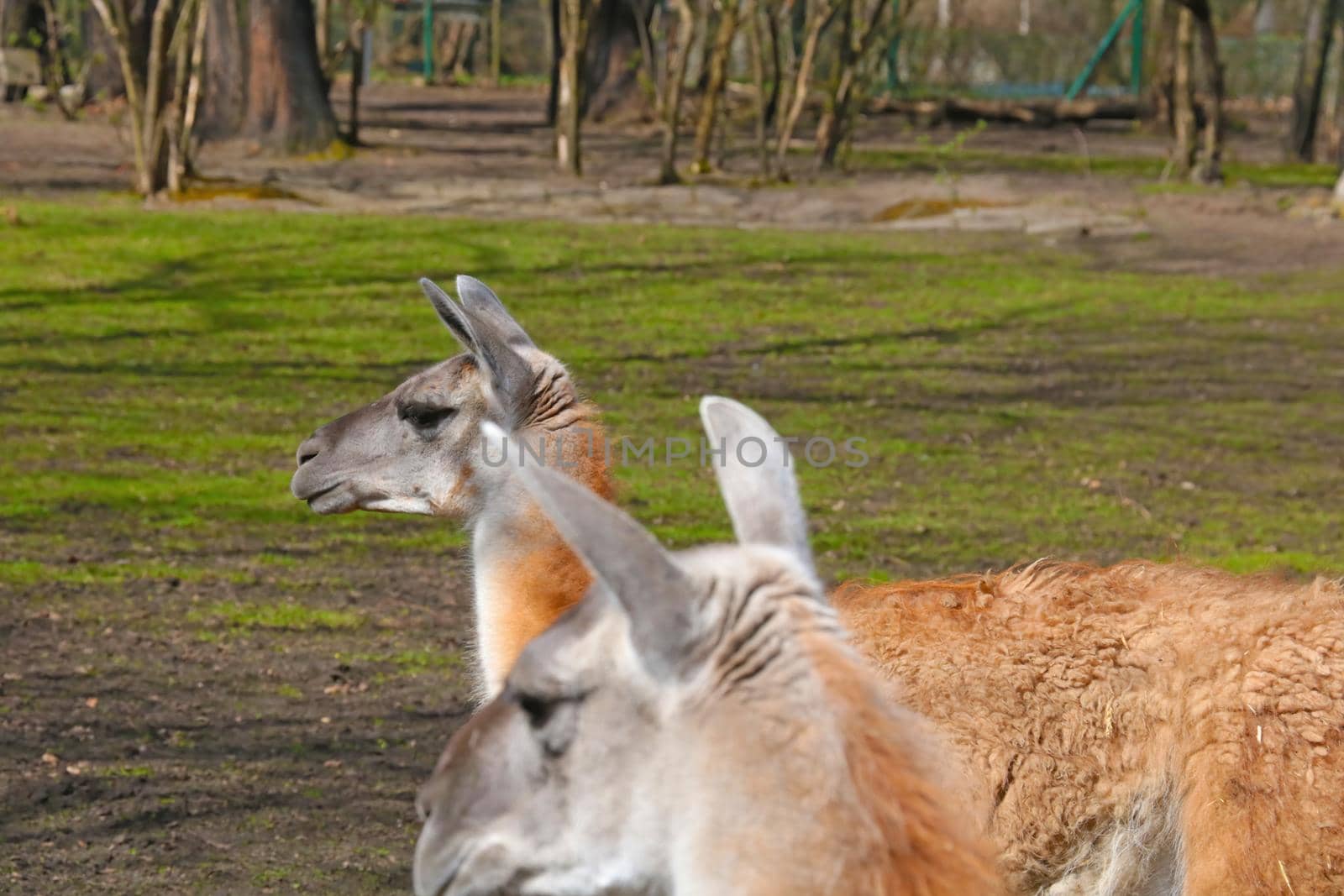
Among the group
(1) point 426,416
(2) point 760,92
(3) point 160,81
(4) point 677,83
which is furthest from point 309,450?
(2) point 760,92

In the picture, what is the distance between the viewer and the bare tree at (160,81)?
1564 centimetres

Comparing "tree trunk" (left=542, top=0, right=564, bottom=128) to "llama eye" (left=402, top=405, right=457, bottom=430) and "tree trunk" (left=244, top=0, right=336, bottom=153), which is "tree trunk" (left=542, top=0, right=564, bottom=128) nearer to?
"tree trunk" (left=244, top=0, right=336, bottom=153)

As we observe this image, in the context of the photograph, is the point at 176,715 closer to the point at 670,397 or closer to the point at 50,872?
the point at 50,872

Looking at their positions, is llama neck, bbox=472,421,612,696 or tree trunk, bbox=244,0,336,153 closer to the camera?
llama neck, bbox=472,421,612,696

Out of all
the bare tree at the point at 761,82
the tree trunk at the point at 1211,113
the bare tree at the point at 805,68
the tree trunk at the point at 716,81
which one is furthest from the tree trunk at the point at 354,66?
the tree trunk at the point at 1211,113

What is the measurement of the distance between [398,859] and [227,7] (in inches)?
695

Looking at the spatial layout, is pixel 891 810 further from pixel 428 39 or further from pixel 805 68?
pixel 428 39

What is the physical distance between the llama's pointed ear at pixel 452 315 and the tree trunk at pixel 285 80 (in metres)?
16.4

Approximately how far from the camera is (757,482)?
2805mm

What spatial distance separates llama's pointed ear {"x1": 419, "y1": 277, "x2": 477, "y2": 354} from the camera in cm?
447

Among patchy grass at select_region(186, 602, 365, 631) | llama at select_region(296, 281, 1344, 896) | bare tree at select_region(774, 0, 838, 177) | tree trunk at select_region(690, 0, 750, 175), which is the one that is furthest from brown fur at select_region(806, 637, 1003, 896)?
bare tree at select_region(774, 0, 838, 177)

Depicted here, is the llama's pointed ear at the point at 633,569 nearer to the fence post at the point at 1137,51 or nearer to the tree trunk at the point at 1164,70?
the tree trunk at the point at 1164,70

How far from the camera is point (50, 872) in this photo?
15.5 ft

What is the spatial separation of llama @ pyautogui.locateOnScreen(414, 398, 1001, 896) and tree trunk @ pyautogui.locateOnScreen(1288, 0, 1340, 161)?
71.1 feet
